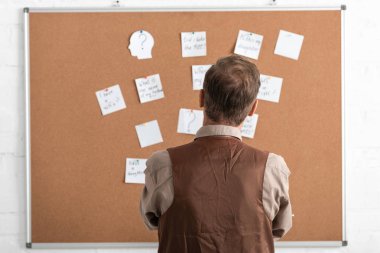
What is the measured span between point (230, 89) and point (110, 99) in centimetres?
129

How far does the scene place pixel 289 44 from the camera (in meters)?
2.57

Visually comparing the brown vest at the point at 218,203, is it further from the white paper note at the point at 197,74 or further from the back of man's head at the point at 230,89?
the white paper note at the point at 197,74

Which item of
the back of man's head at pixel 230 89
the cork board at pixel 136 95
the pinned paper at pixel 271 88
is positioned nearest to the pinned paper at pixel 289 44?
the cork board at pixel 136 95

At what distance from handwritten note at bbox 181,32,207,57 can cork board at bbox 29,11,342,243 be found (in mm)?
25

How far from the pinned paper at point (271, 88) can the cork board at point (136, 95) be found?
2 cm

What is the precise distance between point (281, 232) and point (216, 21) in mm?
1332

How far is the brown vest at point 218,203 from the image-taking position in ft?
4.47

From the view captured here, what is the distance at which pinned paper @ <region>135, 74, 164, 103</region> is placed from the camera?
8.40 ft

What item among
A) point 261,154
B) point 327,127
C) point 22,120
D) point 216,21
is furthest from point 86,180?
point 261,154

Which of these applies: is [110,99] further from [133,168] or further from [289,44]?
[289,44]

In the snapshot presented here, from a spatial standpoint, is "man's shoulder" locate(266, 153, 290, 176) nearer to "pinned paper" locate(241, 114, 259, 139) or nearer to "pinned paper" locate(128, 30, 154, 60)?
"pinned paper" locate(241, 114, 259, 139)

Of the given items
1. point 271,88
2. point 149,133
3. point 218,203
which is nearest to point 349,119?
point 271,88

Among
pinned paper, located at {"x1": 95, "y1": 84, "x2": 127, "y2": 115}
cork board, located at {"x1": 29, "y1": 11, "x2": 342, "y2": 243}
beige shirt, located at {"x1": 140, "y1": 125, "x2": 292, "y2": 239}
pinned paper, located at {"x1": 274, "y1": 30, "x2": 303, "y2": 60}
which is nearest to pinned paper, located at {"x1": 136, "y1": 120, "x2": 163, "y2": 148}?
cork board, located at {"x1": 29, "y1": 11, "x2": 342, "y2": 243}

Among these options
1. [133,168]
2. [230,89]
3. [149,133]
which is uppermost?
[230,89]
